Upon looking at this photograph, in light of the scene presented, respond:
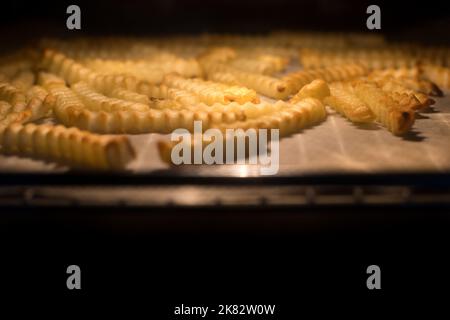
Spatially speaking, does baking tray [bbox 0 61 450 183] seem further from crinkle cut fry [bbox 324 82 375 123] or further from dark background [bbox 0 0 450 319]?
dark background [bbox 0 0 450 319]

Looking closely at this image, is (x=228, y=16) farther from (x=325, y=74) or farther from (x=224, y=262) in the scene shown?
(x=224, y=262)

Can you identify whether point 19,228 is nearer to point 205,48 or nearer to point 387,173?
point 387,173

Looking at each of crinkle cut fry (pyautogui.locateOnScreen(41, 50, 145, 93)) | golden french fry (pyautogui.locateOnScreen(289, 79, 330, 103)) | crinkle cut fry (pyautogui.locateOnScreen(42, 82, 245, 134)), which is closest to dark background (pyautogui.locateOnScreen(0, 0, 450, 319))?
crinkle cut fry (pyautogui.locateOnScreen(42, 82, 245, 134))

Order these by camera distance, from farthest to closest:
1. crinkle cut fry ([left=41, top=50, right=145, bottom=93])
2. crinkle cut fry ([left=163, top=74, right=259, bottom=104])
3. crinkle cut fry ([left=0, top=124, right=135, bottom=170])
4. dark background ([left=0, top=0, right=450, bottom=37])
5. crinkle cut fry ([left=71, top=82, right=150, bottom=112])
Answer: dark background ([left=0, top=0, right=450, bottom=37]) → crinkle cut fry ([left=41, top=50, right=145, bottom=93]) → crinkle cut fry ([left=163, top=74, right=259, bottom=104]) → crinkle cut fry ([left=71, top=82, right=150, bottom=112]) → crinkle cut fry ([left=0, top=124, right=135, bottom=170])

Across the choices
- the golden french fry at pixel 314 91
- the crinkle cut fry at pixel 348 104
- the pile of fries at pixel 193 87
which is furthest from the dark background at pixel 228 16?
the golden french fry at pixel 314 91

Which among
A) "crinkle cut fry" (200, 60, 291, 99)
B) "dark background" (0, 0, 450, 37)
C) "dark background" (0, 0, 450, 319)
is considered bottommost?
"dark background" (0, 0, 450, 319)
